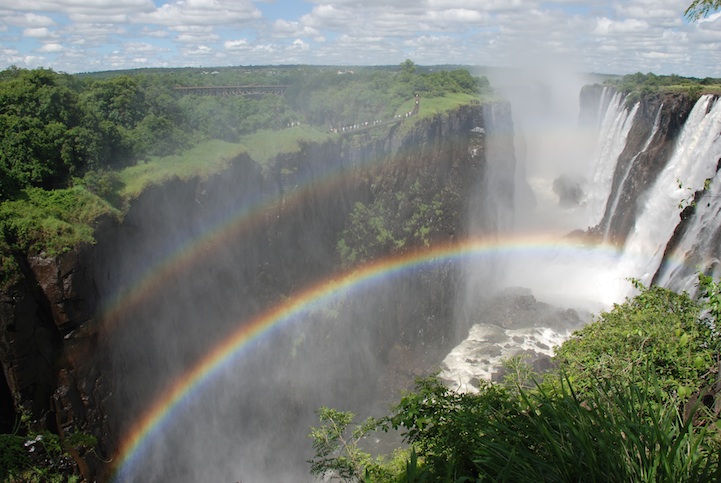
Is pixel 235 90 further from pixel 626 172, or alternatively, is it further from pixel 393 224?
pixel 626 172

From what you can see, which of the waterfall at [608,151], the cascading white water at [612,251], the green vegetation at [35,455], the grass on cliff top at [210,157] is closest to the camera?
the green vegetation at [35,455]

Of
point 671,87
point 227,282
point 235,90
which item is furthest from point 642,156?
point 235,90

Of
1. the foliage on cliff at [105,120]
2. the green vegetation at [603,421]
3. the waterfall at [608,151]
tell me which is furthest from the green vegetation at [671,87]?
the green vegetation at [603,421]

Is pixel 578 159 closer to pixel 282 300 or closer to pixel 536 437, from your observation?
pixel 282 300

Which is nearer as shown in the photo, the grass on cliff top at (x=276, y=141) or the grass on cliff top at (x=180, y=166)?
the grass on cliff top at (x=180, y=166)

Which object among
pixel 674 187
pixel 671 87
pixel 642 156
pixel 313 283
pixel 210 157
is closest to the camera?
pixel 210 157

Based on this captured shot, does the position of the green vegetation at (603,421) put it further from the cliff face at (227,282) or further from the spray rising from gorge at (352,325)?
the spray rising from gorge at (352,325)

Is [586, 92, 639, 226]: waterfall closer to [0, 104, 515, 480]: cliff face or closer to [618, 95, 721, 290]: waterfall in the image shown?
[618, 95, 721, 290]: waterfall
